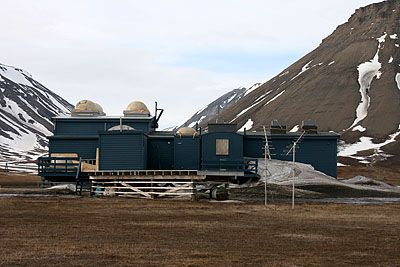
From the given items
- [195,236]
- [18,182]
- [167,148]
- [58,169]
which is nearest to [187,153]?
[167,148]

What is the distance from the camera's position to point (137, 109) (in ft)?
271

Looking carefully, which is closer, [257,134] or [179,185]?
[179,185]

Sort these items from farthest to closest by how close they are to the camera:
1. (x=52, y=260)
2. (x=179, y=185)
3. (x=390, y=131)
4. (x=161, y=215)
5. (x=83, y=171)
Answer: (x=390, y=131) < (x=83, y=171) < (x=179, y=185) < (x=161, y=215) < (x=52, y=260)

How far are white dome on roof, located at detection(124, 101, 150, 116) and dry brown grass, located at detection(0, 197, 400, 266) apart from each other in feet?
140

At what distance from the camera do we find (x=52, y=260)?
1755 centimetres

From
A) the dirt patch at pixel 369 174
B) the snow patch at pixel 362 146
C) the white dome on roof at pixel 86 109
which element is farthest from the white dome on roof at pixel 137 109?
the snow patch at pixel 362 146

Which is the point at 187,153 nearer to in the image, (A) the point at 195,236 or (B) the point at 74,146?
(B) the point at 74,146

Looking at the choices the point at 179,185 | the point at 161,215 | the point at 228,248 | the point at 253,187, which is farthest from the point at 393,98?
the point at 228,248

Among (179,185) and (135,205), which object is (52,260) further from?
(179,185)

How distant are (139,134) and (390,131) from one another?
11983 centimetres

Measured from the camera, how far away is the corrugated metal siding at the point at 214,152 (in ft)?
227

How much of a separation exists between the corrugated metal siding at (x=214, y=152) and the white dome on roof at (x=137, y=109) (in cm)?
1435

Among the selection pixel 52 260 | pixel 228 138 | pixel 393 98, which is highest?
pixel 393 98

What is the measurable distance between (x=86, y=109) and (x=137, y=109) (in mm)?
6636
